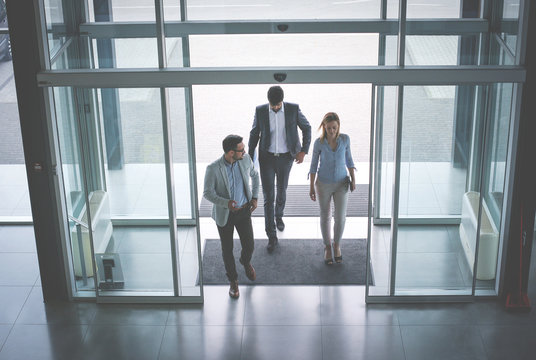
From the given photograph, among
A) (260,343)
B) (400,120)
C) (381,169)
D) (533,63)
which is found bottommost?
(260,343)

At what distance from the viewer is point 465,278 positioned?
6230mm

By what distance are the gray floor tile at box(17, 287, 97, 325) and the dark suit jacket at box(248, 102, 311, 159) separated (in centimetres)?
242

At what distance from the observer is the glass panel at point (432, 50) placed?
18.2 ft

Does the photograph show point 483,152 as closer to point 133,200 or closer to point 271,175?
point 271,175

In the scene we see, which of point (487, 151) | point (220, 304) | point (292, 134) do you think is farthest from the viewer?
point (292, 134)

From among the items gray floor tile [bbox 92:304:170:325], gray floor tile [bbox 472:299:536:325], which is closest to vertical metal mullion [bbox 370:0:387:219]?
gray floor tile [bbox 472:299:536:325]

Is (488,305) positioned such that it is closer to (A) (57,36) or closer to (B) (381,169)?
(B) (381,169)

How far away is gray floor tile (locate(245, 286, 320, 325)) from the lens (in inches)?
236

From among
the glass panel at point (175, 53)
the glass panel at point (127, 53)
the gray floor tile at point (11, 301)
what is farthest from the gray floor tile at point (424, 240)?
the gray floor tile at point (11, 301)

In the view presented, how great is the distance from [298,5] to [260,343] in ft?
9.87

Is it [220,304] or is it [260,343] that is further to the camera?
[220,304]

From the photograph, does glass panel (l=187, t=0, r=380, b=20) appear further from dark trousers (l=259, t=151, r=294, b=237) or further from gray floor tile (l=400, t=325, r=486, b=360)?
gray floor tile (l=400, t=325, r=486, b=360)

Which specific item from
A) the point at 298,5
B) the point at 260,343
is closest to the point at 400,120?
the point at 298,5

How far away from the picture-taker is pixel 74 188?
621 centimetres
